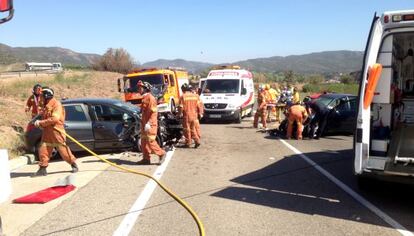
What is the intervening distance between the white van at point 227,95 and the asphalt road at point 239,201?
28.4 feet

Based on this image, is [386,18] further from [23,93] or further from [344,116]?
[23,93]

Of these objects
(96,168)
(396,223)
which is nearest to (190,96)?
(96,168)

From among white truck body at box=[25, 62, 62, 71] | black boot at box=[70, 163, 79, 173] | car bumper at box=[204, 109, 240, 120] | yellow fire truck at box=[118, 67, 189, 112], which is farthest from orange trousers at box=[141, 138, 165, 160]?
white truck body at box=[25, 62, 62, 71]

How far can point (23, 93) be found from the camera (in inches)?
1196

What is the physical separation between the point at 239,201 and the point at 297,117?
24.6ft

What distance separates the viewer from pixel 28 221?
238 inches

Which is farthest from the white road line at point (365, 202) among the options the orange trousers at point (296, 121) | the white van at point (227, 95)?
the white van at point (227, 95)

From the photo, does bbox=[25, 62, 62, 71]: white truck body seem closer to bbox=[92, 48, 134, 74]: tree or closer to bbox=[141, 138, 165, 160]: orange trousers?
bbox=[92, 48, 134, 74]: tree

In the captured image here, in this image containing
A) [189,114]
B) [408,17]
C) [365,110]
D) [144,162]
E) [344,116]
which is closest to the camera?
[408,17]

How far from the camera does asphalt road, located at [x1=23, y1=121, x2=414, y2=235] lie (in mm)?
5625

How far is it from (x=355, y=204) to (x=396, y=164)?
0.84 m

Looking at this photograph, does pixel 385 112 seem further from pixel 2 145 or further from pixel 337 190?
pixel 2 145

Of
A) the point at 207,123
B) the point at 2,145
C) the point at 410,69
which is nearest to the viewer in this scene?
the point at 410,69

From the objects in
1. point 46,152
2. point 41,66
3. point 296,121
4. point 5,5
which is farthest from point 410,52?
point 41,66
